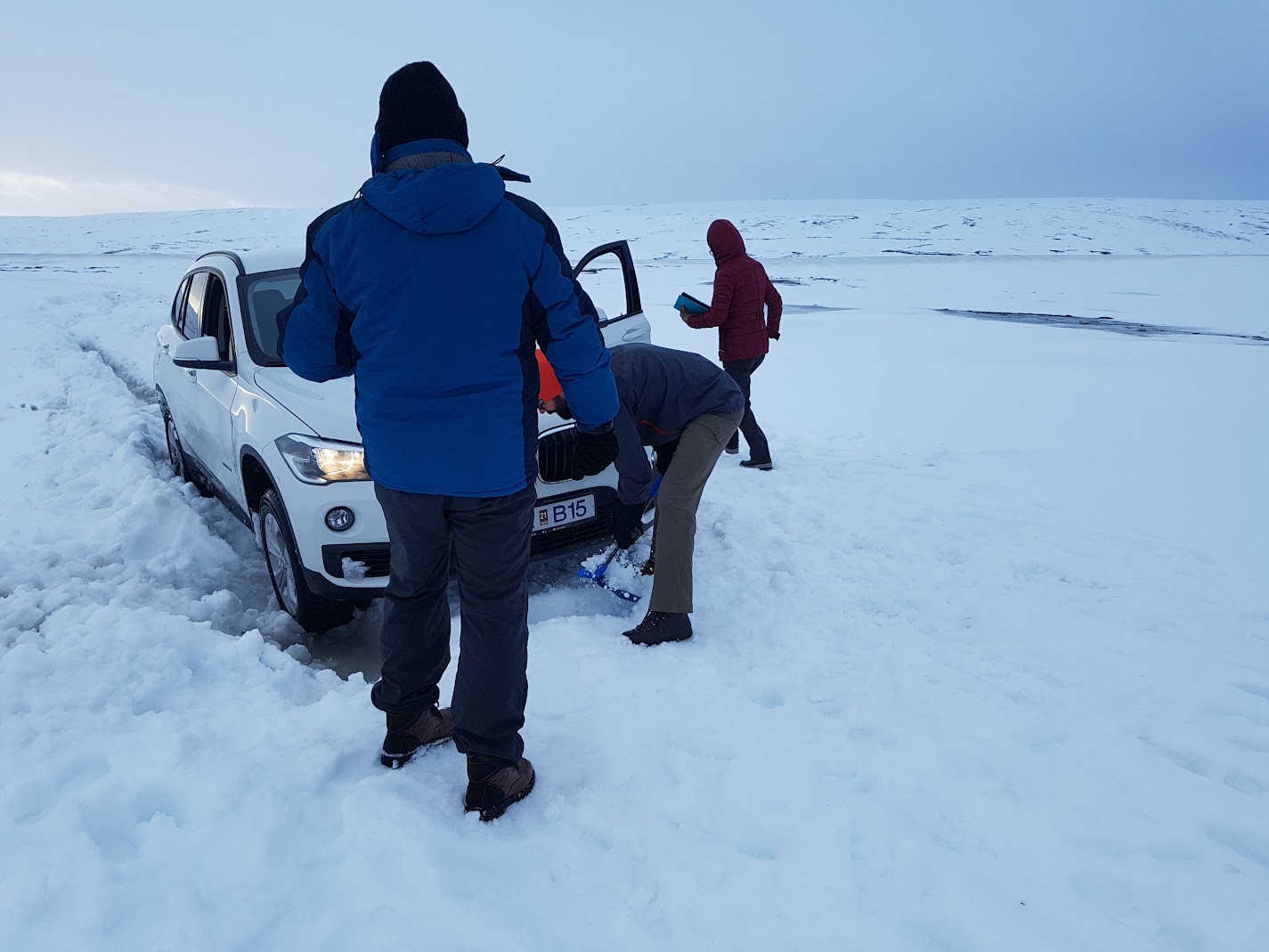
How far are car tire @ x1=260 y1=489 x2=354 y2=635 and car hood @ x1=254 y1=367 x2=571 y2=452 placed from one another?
1.25 feet

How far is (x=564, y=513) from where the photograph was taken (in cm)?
336

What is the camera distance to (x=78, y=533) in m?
4.02

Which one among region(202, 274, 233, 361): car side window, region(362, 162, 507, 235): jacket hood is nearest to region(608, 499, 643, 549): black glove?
region(362, 162, 507, 235): jacket hood

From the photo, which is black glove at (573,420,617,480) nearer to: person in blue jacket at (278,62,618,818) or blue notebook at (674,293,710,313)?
person in blue jacket at (278,62,618,818)

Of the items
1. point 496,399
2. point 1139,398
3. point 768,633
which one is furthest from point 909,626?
point 1139,398

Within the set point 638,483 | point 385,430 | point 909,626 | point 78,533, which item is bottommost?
point 909,626

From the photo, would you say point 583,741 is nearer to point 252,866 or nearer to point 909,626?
point 252,866

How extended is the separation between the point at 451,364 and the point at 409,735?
126cm

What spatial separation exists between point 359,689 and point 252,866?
3.07ft

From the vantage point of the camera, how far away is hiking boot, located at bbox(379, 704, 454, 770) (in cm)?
235

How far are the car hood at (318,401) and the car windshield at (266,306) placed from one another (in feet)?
0.70

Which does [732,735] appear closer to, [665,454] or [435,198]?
[665,454]

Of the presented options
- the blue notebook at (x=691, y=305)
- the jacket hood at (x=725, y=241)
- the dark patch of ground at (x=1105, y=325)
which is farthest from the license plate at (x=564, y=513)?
the dark patch of ground at (x=1105, y=325)

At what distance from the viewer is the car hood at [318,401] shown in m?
3.11
